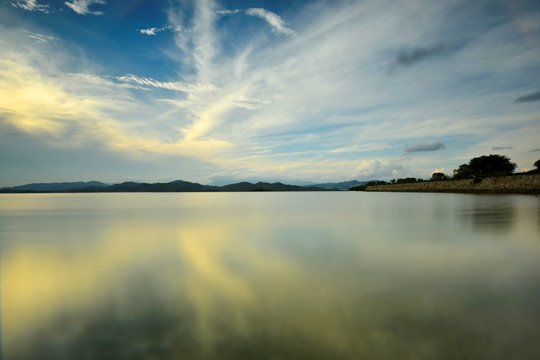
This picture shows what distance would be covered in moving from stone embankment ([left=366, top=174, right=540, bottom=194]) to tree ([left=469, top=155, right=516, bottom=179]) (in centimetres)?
541

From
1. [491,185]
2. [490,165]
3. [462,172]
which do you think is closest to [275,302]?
[491,185]

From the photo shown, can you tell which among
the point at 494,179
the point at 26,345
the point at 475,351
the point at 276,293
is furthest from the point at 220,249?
the point at 494,179

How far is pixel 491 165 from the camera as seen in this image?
67062 mm

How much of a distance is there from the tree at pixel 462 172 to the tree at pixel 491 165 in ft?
13.1

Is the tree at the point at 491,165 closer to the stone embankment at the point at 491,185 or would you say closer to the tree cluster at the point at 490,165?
the tree cluster at the point at 490,165

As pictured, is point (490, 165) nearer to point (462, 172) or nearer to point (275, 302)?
point (462, 172)

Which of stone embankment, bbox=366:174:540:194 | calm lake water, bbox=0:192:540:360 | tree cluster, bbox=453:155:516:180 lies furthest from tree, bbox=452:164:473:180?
calm lake water, bbox=0:192:540:360

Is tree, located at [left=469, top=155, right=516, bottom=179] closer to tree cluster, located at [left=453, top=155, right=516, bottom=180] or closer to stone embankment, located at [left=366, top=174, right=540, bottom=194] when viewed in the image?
tree cluster, located at [left=453, top=155, right=516, bottom=180]

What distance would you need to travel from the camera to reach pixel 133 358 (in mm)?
2875


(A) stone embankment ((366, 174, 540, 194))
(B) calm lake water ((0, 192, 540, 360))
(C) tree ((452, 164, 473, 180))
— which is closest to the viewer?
(B) calm lake water ((0, 192, 540, 360))

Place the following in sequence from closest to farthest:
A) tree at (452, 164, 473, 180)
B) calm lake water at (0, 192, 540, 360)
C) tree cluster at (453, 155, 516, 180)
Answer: calm lake water at (0, 192, 540, 360) → tree cluster at (453, 155, 516, 180) → tree at (452, 164, 473, 180)

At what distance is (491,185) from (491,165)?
732 inches

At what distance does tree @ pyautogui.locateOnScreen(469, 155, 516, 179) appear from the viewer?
214ft

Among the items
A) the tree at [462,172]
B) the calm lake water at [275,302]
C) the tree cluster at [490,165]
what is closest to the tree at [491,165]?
the tree cluster at [490,165]
